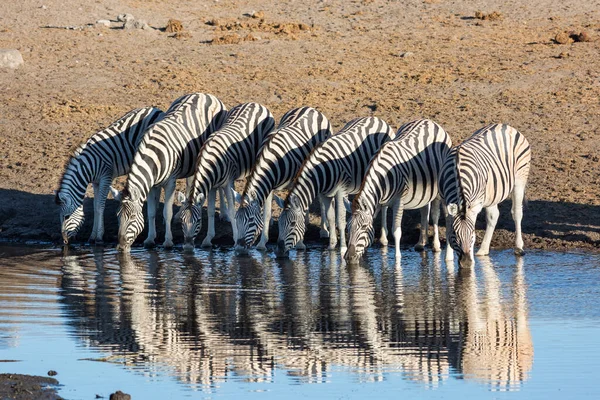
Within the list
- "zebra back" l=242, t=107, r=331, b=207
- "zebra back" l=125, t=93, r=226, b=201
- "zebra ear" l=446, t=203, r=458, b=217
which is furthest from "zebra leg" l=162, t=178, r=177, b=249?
"zebra ear" l=446, t=203, r=458, b=217

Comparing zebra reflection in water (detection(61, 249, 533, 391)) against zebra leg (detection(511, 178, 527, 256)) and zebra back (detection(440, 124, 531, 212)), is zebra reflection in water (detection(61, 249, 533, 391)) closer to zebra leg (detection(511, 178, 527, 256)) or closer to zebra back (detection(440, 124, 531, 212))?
zebra back (detection(440, 124, 531, 212))

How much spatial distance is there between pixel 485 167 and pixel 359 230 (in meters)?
1.90

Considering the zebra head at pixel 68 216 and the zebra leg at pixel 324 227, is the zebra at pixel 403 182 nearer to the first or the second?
the zebra leg at pixel 324 227

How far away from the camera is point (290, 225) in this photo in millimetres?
15422

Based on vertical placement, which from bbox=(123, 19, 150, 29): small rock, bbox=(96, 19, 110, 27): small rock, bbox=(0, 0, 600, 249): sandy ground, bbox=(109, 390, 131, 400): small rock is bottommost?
bbox=(109, 390, 131, 400): small rock

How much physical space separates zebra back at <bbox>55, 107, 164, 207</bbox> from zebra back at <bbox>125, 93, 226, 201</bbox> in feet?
1.78

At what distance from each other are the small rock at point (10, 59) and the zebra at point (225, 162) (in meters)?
11.3

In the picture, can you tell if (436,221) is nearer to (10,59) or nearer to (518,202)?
(518,202)

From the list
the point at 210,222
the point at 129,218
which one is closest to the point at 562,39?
the point at 210,222

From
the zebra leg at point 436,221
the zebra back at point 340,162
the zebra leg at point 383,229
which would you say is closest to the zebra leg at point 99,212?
the zebra back at point 340,162

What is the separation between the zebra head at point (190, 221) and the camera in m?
16.0

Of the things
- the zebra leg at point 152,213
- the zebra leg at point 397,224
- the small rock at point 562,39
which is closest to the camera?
the zebra leg at point 397,224

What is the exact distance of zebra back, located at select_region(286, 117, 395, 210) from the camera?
1552cm

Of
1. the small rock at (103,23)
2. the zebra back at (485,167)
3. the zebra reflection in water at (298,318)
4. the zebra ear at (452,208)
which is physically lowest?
the zebra reflection in water at (298,318)
